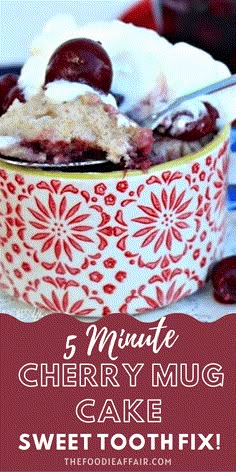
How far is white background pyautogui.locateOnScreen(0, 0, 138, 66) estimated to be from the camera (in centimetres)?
122

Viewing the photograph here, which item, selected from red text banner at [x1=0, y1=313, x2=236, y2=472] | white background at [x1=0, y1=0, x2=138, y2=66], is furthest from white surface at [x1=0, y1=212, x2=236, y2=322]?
white background at [x1=0, y1=0, x2=138, y2=66]

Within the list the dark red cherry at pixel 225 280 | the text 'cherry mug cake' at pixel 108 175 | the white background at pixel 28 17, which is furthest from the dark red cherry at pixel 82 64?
the white background at pixel 28 17

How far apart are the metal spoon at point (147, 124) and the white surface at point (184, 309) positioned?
0.15 meters

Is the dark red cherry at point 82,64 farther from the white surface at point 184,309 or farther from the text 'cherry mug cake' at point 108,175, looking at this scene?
the white surface at point 184,309

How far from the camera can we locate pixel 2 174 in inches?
24.3

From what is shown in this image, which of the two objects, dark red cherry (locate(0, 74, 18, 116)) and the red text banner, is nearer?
the red text banner

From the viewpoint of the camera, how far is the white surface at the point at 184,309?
2.26 feet

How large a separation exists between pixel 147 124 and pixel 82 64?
0.24ft

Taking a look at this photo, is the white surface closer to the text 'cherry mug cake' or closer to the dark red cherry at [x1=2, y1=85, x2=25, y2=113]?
the text 'cherry mug cake'

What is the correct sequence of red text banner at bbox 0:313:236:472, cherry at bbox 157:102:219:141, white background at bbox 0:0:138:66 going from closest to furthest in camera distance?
red text banner at bbox 0:313:236:472
cherry at bbox 157:102:219:141
white background at bbox 0:0:138:66

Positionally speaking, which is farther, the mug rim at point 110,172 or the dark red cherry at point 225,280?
the dark red cherry at point 225,280

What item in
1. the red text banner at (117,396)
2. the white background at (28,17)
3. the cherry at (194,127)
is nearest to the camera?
the red text banner at (117,396)

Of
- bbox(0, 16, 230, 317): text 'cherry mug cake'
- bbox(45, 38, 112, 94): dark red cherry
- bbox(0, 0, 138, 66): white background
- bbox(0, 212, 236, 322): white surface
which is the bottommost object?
bbox(0, 212, 236, 322): white surface

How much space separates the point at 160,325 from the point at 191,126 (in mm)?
175
